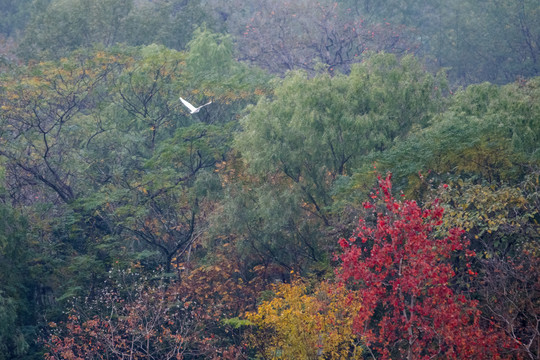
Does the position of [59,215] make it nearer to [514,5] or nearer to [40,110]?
[40,110]

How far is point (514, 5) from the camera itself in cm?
3123

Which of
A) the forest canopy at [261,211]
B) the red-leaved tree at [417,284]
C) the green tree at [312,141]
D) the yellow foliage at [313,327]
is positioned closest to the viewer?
the red-leaved tree at [417,284]

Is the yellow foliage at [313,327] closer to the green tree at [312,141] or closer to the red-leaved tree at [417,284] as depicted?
the red-leaved tree at [417,284]

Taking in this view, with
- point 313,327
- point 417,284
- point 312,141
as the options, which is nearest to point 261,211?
point 312,141

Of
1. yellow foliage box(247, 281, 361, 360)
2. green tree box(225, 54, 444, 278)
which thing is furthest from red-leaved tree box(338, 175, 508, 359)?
green tree box(225, 54, 444, 278)

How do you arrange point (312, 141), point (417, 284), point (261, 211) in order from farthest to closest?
point (312, 141) < point (261, 211) < point (417, 284)

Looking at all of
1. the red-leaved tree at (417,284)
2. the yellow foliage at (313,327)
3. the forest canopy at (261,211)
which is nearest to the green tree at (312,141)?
the forest canopy at (261,211)

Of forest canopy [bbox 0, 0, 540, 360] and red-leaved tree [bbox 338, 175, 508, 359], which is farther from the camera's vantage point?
forest canopy [bbox 0, 0, 540, 360]

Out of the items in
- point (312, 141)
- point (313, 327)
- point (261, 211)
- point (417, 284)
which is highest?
point (312, 141)

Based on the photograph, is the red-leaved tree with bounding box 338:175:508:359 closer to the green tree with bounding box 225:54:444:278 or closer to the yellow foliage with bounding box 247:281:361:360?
the yellow foliage with bounding box 247:281:361:360

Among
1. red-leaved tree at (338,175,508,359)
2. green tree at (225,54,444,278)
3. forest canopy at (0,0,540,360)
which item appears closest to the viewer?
red-leaved tree at (338,175,508,359)

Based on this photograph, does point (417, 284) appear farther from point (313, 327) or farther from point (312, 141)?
point (312, 141)

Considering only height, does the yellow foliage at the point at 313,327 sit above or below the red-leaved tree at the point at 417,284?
below

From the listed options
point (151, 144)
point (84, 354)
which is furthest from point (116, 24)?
point (84, 354)
